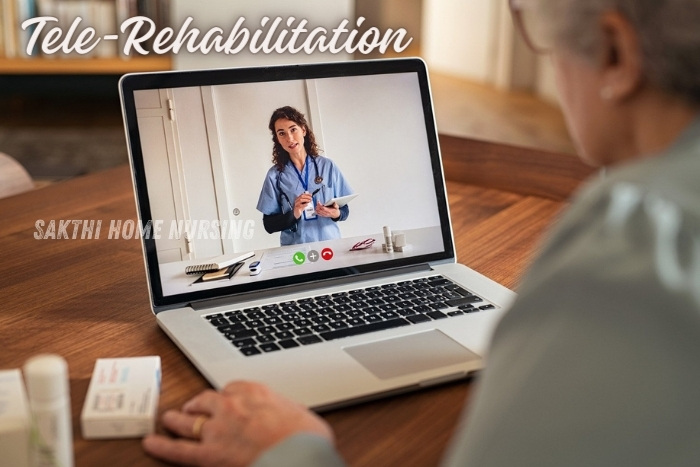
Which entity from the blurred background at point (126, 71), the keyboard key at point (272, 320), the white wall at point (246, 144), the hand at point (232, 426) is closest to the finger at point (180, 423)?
the hand at point (232, 426)

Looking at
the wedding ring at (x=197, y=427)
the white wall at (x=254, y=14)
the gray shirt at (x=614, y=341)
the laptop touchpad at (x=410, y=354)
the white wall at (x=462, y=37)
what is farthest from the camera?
the white wall at (x=462, y=37)

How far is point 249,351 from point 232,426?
0.57 feet

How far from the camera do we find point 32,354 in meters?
0.90

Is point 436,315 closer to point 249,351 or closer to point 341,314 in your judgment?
point 341,314

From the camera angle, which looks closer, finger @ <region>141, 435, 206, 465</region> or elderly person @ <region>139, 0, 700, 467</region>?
elderly person @ <region>139, 0, 700, 467</region>

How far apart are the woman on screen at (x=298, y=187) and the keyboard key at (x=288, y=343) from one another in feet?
0.64

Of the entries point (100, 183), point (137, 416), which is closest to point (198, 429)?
point (137, 416)

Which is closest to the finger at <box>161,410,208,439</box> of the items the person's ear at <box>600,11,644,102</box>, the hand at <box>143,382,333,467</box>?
the hand at <box>143,382,333,467</box>

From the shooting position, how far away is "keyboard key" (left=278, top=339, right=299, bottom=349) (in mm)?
896

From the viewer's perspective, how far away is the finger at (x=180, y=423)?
2.41ft

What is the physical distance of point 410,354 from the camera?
89 centimetres

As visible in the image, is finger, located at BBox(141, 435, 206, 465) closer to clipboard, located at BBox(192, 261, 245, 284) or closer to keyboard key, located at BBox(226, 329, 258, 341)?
keyboard key, located at BBox(226, 329, 258, 341)

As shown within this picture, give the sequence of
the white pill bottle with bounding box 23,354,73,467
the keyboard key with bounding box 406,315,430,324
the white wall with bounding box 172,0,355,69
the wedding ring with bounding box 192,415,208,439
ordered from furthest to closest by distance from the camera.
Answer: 1. the white wall with bounding box 172,0,355,69
2. the keyboard key with bounding box 406,315,430,324
3. the wedding ring with bounding box 192,415,208,439
4. the white pill bottle with bounding box 23,354,73,467

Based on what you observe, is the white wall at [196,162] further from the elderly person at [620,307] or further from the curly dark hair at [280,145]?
the elderly person at [620,307]
